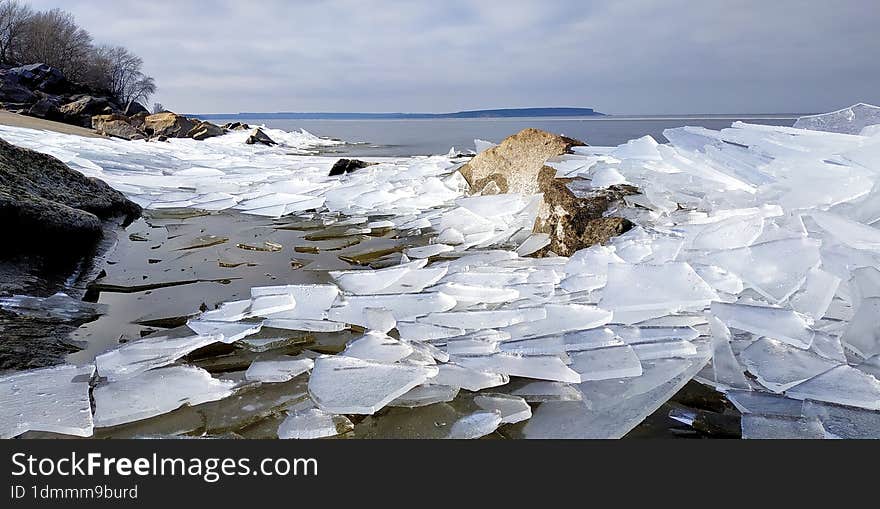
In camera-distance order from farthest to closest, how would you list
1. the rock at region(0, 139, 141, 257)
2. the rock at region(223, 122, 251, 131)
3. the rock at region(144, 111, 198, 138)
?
the rock at region(223, 122, 251, 131) < the rock at region(144, 111, 198, 138) < the rock at region(0, 139, 141, 257)

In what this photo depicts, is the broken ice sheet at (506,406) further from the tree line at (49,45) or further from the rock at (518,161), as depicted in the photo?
the tree line at (49,45)

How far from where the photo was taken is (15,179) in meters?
2.60

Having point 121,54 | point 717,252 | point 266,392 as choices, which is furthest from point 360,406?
point 121,54

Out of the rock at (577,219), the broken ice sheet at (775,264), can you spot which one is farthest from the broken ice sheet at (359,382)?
the rock at (577,219)

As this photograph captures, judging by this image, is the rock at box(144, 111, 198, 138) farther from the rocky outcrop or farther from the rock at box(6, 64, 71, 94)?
the rock at box(6, 64, 71, 94)

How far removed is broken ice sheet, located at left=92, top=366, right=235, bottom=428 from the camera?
124 cm

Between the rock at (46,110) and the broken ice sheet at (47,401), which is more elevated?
the rock at (46,110)

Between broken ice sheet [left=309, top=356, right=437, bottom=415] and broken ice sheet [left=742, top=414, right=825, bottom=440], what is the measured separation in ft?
2.40

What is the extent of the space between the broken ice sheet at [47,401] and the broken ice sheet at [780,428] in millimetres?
1446

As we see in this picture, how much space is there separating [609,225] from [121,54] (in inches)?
2044

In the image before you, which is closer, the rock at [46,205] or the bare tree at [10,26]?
the rock at [46,205]

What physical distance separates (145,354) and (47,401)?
0.29 meters

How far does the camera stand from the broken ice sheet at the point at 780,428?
115 centimetres

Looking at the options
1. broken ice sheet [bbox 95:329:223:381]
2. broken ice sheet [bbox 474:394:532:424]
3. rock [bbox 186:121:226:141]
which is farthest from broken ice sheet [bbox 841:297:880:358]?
rock [bbox 186:121:226:141]
